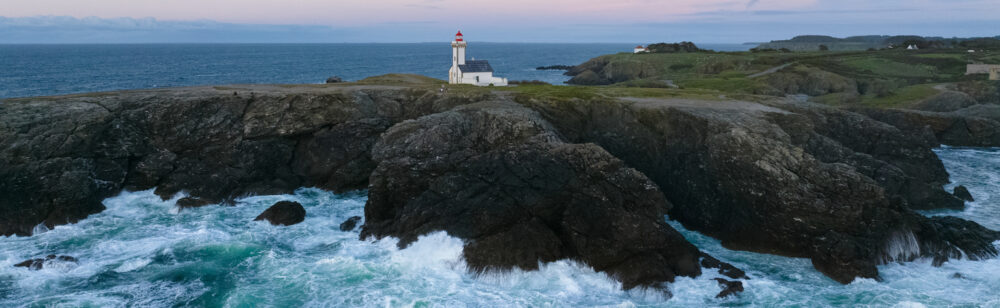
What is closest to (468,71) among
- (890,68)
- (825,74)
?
(825,74)

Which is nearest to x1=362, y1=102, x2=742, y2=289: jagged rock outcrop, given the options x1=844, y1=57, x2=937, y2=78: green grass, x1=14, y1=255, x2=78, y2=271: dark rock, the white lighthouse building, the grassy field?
x1=14, y1=255, x2=78, y2=271: dark rock

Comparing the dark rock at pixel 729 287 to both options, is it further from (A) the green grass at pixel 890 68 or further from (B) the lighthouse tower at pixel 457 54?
(A) the green grass at pixel 890 68

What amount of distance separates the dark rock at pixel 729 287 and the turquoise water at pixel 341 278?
0.93 feet

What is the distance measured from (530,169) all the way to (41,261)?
2159 cm

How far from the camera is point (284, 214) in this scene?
30.8m

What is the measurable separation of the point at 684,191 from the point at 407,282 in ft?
53.8

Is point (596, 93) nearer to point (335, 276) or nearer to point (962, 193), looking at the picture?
point (962, 193)

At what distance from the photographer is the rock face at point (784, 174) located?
2511 centimetres

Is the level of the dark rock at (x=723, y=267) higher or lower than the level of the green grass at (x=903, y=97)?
lower

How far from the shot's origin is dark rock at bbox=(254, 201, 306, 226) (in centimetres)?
3052

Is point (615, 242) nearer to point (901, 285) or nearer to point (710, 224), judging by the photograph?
point (710, 224)

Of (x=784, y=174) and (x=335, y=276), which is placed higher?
(x=784, y=174)

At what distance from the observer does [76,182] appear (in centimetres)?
3159

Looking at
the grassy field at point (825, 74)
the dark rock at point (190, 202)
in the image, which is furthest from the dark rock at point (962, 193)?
the dark rock at point (190, 202)
